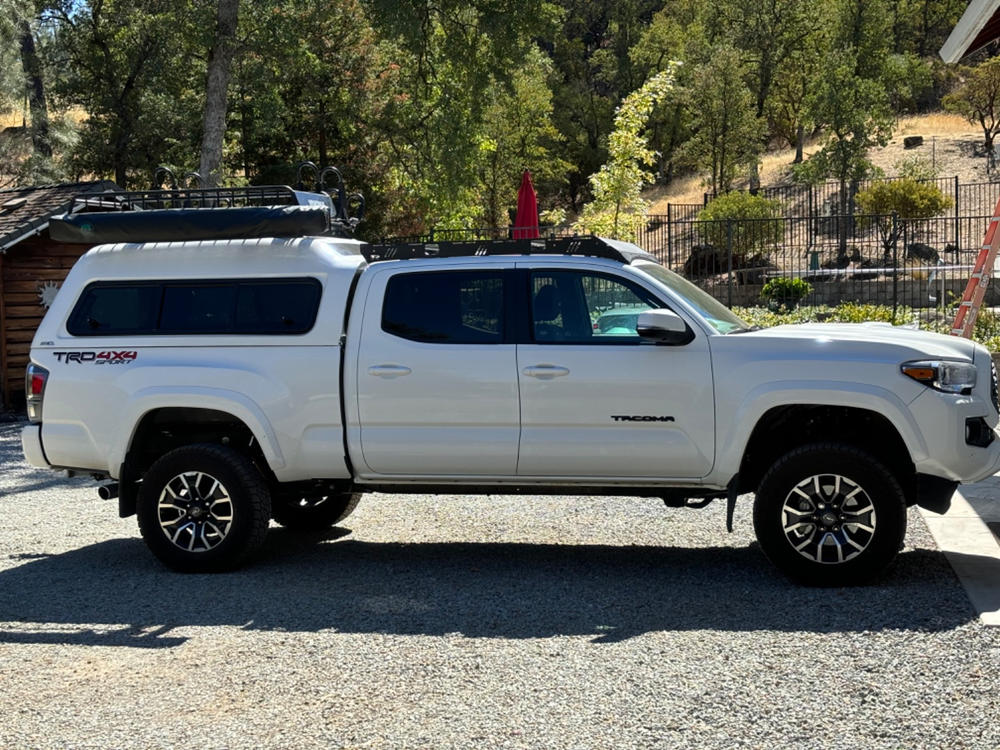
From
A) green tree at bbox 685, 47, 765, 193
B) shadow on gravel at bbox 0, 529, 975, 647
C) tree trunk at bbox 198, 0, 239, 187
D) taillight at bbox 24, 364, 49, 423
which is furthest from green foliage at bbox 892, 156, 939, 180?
taillight at bbox 24, 364, 49, 423

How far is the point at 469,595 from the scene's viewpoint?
6988 millimetres

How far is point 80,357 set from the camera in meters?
7.88

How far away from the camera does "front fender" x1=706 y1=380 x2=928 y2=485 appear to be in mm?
6727

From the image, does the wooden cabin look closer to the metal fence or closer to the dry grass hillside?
the metal fence

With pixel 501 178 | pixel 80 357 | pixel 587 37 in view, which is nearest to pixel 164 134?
pixel 501 178

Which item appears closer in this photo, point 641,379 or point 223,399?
point 641,379

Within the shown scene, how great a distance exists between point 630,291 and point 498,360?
916 mm

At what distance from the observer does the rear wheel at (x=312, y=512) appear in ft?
29.7

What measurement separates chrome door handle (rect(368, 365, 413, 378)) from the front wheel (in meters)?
2.27

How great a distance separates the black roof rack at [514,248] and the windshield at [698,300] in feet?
0.52

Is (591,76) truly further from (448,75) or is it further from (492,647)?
(492,647)

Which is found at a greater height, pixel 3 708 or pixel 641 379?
pixel 641 379

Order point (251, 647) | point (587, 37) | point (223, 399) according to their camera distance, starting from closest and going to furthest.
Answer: point (251, 647), point (223, 399), point (587, 37)

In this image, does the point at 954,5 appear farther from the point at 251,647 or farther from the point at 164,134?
the point at 251,647
